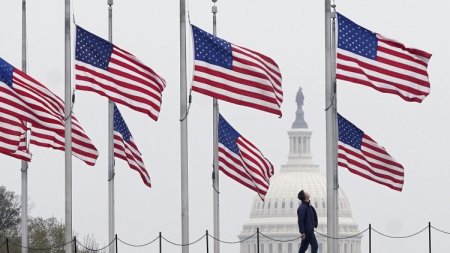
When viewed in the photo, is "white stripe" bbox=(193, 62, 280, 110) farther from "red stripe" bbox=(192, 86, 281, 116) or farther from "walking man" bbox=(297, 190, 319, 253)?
"walking man" bbox=(297, 190, 319, 253)

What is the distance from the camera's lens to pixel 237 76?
56.9 m

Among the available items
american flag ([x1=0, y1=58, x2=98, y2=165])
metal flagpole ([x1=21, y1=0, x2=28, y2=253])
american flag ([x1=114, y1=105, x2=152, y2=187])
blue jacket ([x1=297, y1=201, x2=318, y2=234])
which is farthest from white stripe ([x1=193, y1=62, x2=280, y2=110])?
metal flagpole ([x1=21, y1=0, x2=28, y2=253])

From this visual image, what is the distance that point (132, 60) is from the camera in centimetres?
5788

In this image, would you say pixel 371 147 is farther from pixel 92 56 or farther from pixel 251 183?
pixel 92 56

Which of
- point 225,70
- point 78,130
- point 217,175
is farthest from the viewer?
point 217,175

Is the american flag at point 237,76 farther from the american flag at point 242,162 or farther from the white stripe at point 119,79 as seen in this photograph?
the american flag at point 242,162

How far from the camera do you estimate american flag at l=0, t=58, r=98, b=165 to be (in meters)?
58.3

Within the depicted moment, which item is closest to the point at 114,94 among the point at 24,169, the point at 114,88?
the point at 114,88

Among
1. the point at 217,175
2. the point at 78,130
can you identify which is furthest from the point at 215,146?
the point at 78,130

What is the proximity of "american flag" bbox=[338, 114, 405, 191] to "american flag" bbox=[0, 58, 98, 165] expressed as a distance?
22.4ft

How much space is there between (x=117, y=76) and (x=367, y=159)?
7269 millimetres

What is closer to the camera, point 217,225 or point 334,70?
point 334,70

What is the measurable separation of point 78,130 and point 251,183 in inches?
202

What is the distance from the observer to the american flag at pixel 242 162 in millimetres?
62500
